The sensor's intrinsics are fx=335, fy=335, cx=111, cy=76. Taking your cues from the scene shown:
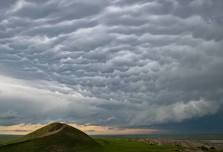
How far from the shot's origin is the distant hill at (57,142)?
86750mm

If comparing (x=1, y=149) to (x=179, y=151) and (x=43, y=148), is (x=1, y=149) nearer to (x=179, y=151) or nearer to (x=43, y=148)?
(x=43, y=148)

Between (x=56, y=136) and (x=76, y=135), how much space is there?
698cm

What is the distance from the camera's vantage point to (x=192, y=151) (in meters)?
103

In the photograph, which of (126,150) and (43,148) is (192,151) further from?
(43,148)

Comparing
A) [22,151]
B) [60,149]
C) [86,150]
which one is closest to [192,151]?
[86,150]

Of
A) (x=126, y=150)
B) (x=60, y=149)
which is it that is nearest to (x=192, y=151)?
(x=126, y=150)

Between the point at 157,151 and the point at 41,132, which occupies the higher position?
the point at 41,132

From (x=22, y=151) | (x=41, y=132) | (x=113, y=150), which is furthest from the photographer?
(x=41, y=132)

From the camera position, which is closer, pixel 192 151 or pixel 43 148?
pixel 43 148

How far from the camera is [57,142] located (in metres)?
90.8

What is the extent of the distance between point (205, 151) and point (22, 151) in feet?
185

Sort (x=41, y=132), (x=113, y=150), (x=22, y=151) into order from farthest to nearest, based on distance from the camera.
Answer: (x=41, y=132)
(x=113, y=150)
(x=22, y=151)

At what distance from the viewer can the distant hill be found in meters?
86.8

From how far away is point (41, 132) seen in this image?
10281 cm
